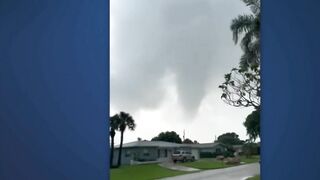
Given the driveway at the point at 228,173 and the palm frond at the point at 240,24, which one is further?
the palm frond at the point at 240,24

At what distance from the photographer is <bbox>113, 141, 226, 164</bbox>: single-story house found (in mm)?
2666

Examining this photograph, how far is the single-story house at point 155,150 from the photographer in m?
2.67

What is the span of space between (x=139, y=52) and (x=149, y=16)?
0.96 feet

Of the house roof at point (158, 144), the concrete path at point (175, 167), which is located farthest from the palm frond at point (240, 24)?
the concrete path at point (175, 167)

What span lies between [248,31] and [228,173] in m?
1.10

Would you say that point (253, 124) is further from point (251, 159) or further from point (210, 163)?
point (210, 163)

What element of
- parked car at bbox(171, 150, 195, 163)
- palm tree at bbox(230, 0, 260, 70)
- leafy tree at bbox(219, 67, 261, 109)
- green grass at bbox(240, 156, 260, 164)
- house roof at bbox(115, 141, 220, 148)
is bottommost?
green grass at bbox(240, 156, 260, 164)

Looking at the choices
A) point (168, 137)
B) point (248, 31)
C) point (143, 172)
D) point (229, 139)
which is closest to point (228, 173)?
point (229, 139)

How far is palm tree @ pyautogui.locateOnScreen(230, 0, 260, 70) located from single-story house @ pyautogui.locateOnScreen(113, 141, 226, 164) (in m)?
0.68

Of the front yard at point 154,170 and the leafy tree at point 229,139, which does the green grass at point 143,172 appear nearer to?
the front yard at point 154,170

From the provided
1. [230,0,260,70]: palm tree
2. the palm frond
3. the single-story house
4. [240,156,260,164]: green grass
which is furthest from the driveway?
the palm frond

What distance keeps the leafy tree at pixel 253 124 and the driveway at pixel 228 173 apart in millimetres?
230

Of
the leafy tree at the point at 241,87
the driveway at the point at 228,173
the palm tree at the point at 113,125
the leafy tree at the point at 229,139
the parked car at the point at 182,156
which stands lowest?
the driveway at the point at 228,173

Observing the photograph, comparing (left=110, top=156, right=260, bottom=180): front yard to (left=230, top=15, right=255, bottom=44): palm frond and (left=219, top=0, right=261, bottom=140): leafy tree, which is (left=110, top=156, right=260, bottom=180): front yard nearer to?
(left=219, top=0, right=261, bottom=140): leafy tree
